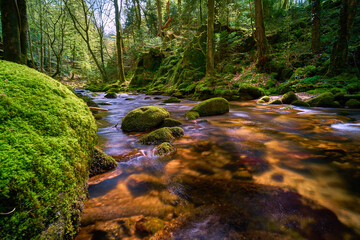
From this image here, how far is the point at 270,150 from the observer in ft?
10.1

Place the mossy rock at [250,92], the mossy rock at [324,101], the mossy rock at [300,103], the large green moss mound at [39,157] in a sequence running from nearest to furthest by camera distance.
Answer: the large green moss mound at [39,157] < the mossy rock at [324,101] < the mossy rock at [300,103] < the mossy rock at [250,92]

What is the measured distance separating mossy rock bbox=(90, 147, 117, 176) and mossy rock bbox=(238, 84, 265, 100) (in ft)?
30.5

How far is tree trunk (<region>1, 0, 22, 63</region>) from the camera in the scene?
153 inches

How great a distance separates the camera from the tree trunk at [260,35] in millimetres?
11266

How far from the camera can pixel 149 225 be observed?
5.06 feet

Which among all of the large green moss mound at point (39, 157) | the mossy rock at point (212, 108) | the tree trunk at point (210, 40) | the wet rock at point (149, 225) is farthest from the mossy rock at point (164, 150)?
the tree trunk at point (210, 40)

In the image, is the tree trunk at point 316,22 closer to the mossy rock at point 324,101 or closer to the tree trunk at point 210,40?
the mossy rock at point 324,101

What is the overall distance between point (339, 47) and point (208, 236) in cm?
1099

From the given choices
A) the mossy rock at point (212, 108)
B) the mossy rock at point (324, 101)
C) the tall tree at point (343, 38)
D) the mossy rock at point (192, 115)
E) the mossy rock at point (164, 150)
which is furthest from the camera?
the tall tree at point (343, 38)

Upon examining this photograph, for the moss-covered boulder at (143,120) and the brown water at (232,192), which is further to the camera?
the moss-covered boulder at (143,120)

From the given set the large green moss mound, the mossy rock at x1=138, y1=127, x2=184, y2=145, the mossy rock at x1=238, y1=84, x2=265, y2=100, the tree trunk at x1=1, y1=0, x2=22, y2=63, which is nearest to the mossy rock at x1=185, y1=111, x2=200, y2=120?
the mossy rock at x1=138, y1=127, x2=184, y2=145

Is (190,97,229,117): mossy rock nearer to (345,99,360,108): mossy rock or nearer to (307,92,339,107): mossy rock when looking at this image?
(307,92,339,107): mossy rock

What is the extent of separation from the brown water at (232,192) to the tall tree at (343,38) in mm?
6943

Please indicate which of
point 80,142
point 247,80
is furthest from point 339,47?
point 80,142
